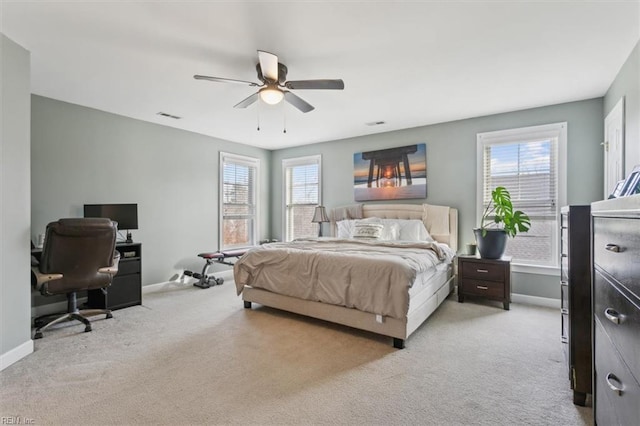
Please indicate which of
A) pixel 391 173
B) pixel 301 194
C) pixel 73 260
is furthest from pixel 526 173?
pixel 73 260

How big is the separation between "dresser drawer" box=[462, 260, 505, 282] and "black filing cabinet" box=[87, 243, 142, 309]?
4.17 metres

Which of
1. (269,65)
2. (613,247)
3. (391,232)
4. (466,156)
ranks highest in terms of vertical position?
(269,65)

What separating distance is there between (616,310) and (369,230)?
3313mm

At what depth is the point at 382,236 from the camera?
4.39 meters

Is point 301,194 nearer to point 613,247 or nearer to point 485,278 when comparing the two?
point 485,278

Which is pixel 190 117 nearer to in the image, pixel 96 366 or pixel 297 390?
pixel 96 366

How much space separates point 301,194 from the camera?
20.2 feet

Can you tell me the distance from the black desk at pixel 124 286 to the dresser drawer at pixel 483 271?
4.17 metres

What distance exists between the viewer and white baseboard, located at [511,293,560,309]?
145 inches

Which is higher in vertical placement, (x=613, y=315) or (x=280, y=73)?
(x=280, y=73)

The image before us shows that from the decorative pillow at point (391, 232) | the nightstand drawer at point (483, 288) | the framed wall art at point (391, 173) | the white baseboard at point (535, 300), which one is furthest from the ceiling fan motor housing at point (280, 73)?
the white baseboard at point (535, 300)

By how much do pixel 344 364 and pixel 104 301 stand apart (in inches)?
117

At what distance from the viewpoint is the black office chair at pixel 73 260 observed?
271 cm

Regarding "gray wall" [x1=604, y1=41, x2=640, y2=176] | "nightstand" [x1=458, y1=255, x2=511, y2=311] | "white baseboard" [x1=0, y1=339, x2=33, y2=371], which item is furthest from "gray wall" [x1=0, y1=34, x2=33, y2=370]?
"gray wall" [x1=604, y1=41, x2=640, y2=176]
